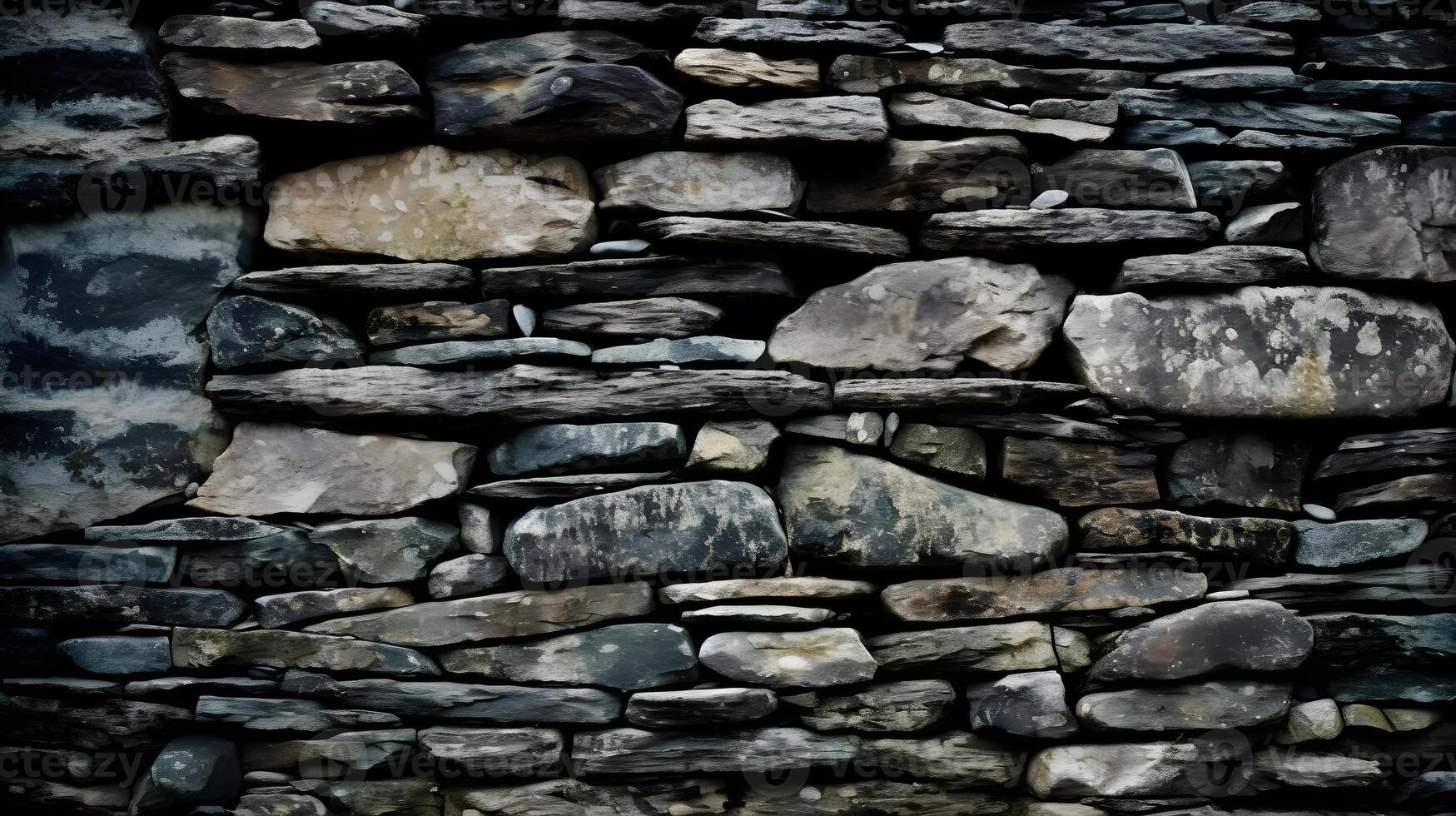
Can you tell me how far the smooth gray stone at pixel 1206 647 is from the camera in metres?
3.07

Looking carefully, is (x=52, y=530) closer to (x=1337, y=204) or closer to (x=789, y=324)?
(x=789, y=324)

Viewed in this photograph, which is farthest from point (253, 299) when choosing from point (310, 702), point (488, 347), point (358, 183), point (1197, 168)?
point (1197, 168)

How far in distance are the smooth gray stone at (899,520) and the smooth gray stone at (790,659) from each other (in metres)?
0.29

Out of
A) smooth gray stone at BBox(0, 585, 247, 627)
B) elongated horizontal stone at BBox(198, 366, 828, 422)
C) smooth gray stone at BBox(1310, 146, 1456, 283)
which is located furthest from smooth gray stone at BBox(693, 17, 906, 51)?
smooth gray stone at BBox(0, 585, 247, 627)

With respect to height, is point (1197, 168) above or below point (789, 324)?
above

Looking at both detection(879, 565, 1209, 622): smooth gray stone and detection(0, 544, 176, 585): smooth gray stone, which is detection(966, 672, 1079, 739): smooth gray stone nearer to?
detection(879, 565, 1209, 622): smooth gray stone

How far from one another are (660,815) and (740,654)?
0.63 metres

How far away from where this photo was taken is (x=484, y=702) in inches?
120

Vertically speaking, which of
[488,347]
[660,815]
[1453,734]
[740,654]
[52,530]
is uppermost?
[488,347]

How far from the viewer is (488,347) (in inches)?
121

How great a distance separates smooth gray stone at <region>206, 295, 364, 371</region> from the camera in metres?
3.12

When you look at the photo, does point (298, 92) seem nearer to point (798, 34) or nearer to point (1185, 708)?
point (798, 34)

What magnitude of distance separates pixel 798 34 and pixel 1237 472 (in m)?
2.24

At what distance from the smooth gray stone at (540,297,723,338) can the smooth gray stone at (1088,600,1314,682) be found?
186 cm
